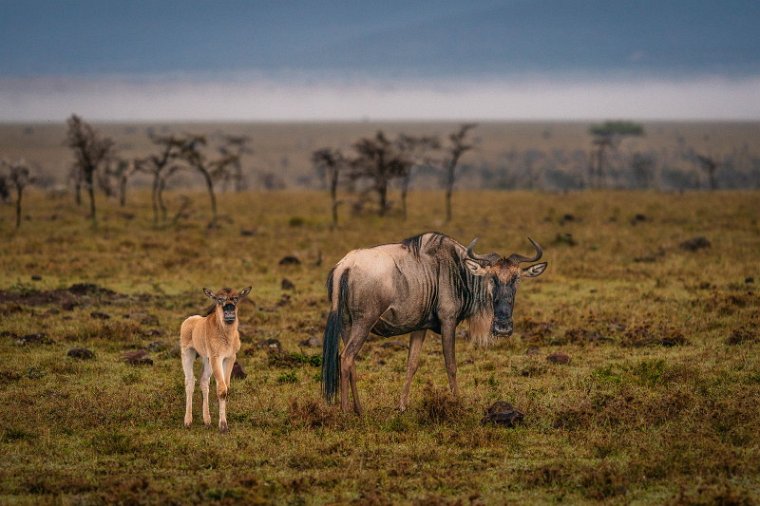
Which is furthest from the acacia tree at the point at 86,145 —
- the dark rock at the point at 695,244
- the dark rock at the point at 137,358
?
the dark rock at the point at 695,244

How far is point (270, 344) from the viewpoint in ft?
51.0

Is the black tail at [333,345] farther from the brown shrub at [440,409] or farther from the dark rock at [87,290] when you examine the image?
the dark rock at [87,290]

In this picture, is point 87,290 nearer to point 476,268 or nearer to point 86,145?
point 476,268

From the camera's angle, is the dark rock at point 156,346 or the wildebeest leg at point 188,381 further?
the dark rock at point 156,346

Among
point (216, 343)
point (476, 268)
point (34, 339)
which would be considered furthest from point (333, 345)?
point (34, 339)

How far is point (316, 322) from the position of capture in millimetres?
17766

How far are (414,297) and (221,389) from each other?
282 cm

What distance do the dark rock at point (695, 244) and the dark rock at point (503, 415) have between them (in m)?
21.2

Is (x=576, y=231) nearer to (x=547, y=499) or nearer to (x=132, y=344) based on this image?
(x=132, y=344)

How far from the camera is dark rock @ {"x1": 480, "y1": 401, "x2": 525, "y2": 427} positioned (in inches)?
420

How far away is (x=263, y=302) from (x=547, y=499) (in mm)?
12824

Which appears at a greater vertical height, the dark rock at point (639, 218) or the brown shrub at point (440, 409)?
the brown shrub at point (440, 409)

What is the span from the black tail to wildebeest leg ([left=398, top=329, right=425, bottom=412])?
97 cm

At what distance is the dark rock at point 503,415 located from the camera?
10.7m
